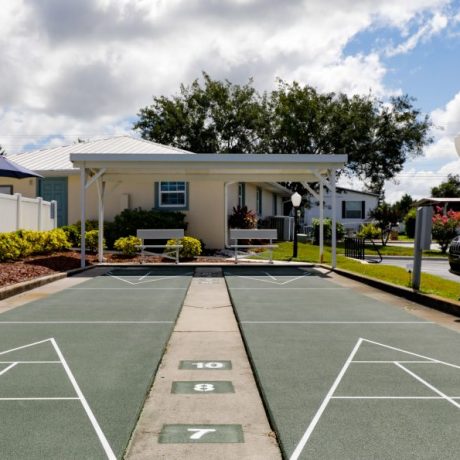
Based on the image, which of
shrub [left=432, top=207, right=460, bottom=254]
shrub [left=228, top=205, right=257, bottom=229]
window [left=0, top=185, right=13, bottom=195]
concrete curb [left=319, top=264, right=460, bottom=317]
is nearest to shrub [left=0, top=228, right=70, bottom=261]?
window [left=0, top=185, right=13, bottom=195]

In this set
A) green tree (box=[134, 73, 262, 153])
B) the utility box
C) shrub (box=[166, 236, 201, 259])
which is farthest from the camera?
green tree (box=[134, 73, 262, 153])

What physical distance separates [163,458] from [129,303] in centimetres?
674

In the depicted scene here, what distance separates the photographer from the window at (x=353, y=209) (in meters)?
48.0

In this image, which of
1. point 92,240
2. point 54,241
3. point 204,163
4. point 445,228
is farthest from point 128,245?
point 445,228

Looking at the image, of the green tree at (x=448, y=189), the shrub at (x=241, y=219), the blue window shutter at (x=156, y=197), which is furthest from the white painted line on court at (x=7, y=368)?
the green tree at (x=448, y=189)

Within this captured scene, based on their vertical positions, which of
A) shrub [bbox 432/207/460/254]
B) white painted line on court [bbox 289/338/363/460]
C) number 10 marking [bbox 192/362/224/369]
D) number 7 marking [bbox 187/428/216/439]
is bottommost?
number 10 marking [bbox 192/362/224/369]

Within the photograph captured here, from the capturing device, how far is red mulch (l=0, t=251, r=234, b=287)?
12352mm

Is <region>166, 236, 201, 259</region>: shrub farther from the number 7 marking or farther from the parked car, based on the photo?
the number 7 marking

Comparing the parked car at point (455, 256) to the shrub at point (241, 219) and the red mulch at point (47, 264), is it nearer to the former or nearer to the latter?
the red mulch at point (47, 264)

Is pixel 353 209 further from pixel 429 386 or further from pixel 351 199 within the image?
pixel 429 386

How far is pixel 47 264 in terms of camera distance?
15141 mm

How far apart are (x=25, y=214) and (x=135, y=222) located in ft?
14.1

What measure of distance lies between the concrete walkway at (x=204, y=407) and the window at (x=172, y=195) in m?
15.8

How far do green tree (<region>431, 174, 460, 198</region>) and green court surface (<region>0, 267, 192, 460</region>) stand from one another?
66.9 m
